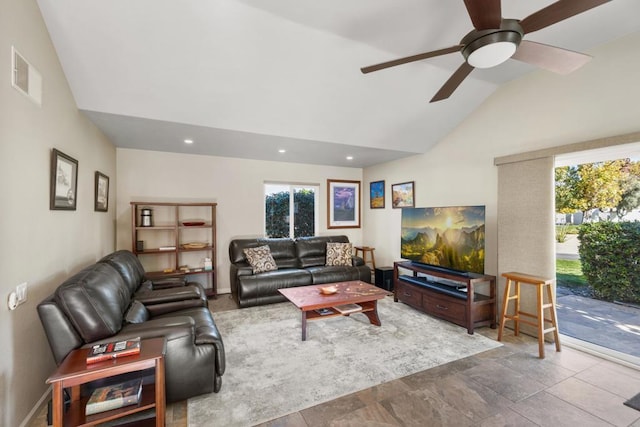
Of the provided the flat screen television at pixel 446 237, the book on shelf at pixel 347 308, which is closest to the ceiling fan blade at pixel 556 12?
the flat screen television at pixel 446 237

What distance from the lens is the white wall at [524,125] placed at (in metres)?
2.54

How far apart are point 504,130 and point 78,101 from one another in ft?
15.4

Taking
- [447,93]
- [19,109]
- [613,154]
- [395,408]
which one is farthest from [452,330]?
[19,109]

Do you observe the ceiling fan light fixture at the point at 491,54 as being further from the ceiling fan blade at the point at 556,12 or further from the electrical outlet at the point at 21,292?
the electrical outlet at the point at 21,292

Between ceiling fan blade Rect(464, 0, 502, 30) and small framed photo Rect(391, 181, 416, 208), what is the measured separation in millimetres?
3504

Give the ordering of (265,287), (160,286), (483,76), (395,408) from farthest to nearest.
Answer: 1. (265,287)
2. (160,286)
3. (483,76)
4. (395,408)

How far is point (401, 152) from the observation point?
4.63m

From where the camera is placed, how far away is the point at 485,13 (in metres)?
1.46

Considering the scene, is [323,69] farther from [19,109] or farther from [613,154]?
[613,154]

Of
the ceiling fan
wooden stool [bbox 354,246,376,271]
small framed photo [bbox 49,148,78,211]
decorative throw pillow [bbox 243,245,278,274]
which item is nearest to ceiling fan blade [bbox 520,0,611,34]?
the ceiling fan

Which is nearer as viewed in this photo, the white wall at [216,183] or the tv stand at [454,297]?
the tv stand at [454,297]

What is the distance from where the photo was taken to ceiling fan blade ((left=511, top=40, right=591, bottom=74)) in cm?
172

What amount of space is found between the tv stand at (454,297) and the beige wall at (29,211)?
3894 millimetres

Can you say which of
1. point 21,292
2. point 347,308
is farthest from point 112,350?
point 347,308
